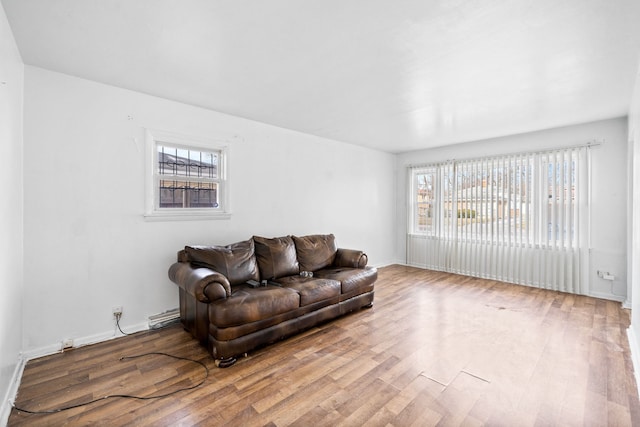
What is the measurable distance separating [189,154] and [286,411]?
114 inches

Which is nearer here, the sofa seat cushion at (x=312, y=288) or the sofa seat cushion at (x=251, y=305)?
the sofa seat cushion at (x=251, y=305)

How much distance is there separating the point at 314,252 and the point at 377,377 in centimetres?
194

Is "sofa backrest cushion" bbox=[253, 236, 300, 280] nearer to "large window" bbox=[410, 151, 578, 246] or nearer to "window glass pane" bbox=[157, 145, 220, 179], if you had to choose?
"window glass pane" bbox=[157, 145, 220, 179]

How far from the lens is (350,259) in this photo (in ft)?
13.1

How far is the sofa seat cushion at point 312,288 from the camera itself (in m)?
2.95

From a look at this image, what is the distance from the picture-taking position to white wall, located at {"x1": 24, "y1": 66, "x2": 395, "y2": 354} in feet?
8.27

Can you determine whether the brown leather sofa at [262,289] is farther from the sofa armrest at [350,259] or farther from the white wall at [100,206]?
the white wall at [100,206]

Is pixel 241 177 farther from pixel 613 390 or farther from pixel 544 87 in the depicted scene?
pixel 613 390

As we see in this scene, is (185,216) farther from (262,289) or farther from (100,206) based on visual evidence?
(262,289)

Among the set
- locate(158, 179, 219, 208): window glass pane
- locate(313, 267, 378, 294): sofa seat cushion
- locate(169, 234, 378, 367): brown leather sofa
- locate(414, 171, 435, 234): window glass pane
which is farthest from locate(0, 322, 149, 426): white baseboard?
locate(414, 171, 435, 234): window glass pane

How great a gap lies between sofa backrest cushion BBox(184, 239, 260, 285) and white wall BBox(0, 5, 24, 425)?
128cm

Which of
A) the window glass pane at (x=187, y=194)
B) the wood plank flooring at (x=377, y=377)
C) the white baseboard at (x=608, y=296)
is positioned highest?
the window glass pane at (x=187, y=194)

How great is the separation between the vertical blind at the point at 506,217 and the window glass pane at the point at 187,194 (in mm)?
4154

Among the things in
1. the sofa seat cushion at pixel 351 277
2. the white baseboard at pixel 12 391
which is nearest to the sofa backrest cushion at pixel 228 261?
the sofa seat cushion at pixel 351 277
